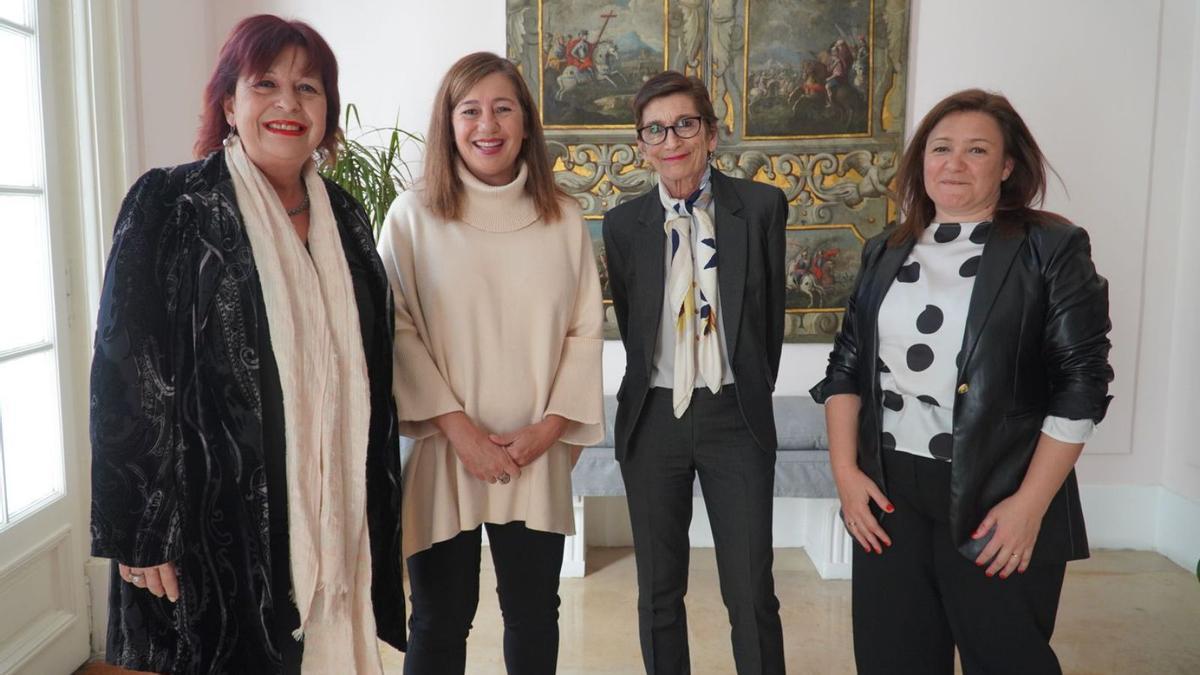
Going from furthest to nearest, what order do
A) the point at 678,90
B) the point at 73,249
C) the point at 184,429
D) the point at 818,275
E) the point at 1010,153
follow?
the point at 818,275 < the point at 73,249 < the point at 678,90 < the point at 1010,153 < the point at 184,429

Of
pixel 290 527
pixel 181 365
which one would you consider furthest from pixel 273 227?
pixel 290 527

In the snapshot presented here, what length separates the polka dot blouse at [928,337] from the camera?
4.96 feet

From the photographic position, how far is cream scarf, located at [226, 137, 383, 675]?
1357mm

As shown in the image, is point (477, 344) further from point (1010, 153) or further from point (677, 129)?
point (1010, 153)

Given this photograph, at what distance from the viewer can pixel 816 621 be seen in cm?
285

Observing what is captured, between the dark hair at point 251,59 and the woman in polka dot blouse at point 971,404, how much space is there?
3.68ft

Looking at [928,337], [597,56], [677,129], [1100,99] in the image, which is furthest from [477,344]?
[1100,99]

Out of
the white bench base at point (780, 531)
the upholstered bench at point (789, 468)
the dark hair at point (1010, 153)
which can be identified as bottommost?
the white bench base at point (780, 531)

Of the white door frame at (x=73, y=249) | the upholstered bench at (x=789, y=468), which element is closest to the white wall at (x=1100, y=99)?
the white door frame at (x=73, y=249)

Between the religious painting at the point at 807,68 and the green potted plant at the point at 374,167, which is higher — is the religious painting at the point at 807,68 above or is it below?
above

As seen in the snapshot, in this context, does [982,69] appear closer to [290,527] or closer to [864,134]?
[864,134]

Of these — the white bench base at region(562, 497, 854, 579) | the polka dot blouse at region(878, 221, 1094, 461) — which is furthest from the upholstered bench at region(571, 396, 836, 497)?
the polka dot blouse at region(878, 221, 1094, 461)

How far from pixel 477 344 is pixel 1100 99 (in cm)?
302

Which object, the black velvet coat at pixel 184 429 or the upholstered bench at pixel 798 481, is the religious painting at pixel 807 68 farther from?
the black velvet coat at pixel 184 429
